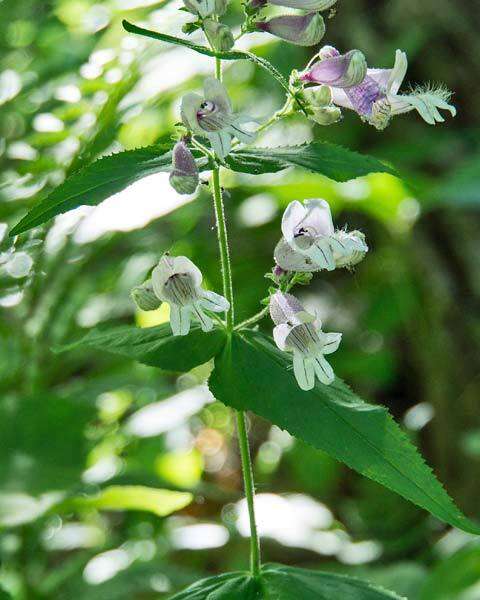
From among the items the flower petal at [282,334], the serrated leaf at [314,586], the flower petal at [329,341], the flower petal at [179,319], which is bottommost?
the serrated leaf at [314,586]

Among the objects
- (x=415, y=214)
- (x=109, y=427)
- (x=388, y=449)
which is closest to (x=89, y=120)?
(x=109, y=427)

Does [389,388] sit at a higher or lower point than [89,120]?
lower

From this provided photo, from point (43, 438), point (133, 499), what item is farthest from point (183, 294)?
point (43, 438)

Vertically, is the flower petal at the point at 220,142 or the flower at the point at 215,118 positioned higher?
the flower at the point at 215,118

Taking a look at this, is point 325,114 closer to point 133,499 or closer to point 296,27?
point 296,27

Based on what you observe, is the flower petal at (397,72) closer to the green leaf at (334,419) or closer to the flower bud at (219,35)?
the flower bud at (219,35)

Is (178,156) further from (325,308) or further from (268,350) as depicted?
(325,308)

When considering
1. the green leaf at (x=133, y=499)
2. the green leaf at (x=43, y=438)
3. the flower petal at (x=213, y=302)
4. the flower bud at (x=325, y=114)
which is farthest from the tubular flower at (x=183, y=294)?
the green leaf at (x=43, y=438)
